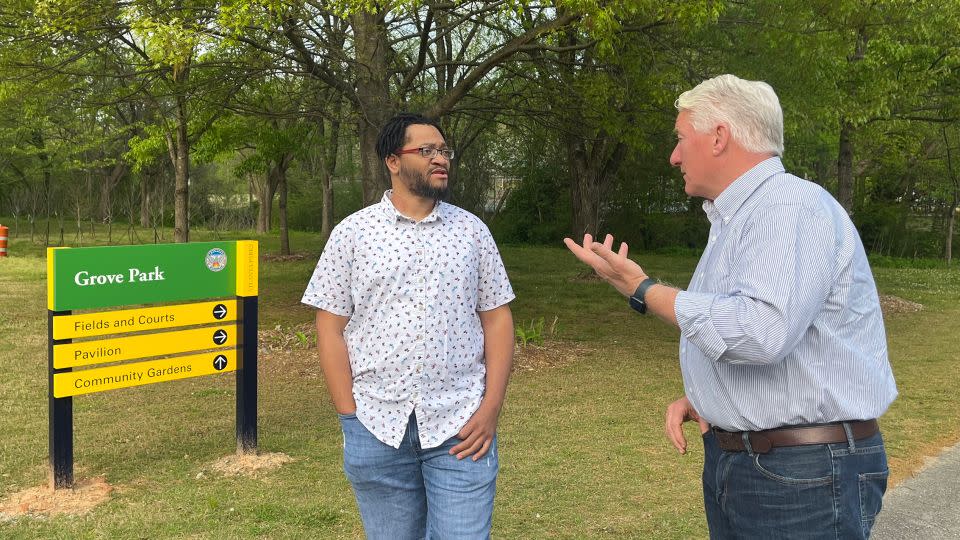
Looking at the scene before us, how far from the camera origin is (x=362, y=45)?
33.2ft

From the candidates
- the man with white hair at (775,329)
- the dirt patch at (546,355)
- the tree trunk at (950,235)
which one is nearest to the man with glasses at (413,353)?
the man with white hair at (775,329)

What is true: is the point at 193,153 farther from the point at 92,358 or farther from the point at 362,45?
the point at 92,358

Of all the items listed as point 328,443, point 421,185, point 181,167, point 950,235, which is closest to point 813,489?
point 421,185

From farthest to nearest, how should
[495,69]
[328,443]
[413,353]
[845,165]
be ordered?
[845,165] < [495,69] < [328,443] < [413,353]

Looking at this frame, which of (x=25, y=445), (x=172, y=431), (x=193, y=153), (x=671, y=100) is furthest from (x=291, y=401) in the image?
(x=193, y=153)

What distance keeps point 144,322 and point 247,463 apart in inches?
47.2

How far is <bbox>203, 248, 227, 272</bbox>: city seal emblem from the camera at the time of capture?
5.63 metres

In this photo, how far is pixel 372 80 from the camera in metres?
10.2

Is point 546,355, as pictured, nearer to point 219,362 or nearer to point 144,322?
point 219,362

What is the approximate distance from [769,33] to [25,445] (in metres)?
9.68

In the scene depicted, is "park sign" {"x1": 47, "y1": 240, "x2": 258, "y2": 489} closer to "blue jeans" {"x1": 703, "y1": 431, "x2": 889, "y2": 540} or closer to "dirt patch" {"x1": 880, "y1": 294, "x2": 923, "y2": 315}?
"blue jeans" {"x1": 703, "y1": 431, "x2": 889, "y2": 540}

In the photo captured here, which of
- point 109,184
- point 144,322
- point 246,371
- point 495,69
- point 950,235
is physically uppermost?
point 495,69

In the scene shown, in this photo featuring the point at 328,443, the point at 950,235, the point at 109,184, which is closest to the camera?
the point at 328,443

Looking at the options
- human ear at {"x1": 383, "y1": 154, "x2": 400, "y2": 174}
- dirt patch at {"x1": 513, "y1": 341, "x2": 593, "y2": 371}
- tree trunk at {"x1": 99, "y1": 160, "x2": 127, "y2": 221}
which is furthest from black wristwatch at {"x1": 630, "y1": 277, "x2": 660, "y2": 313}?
tree trunk at {"x1": 99, "y1": 160, "x2": 127, "y2": 221}
